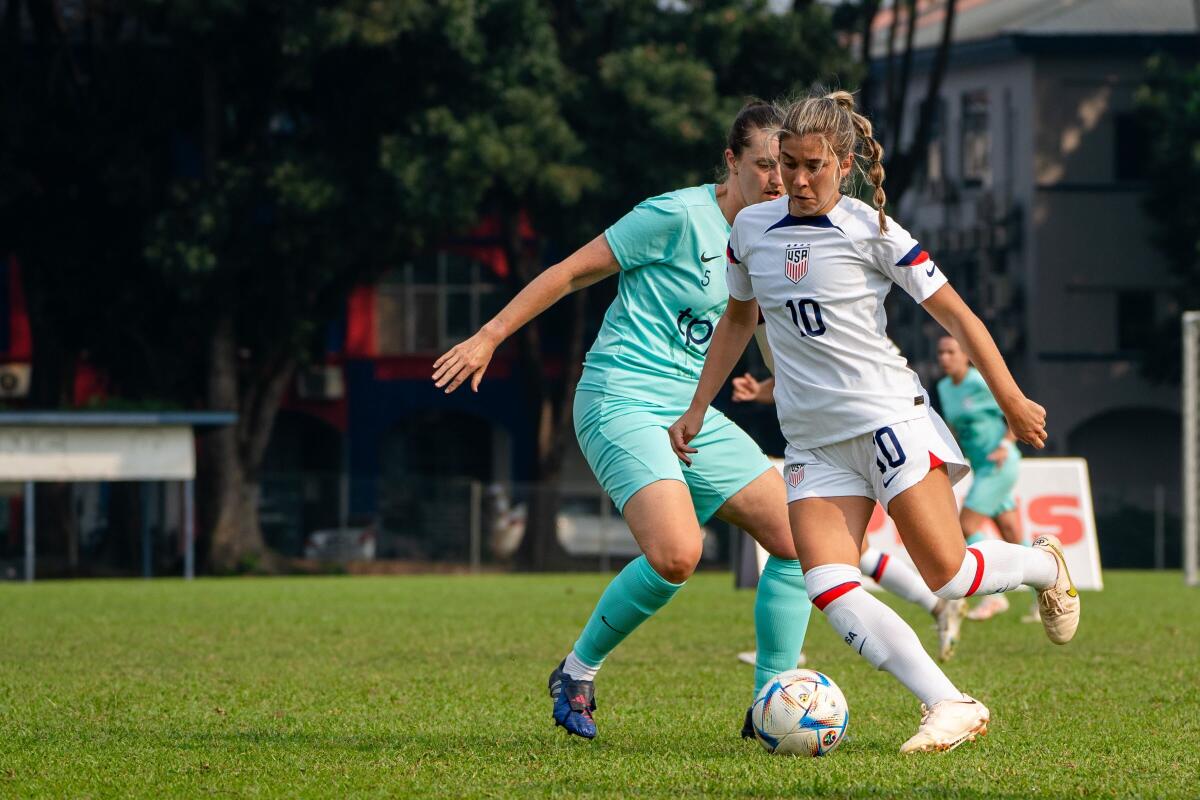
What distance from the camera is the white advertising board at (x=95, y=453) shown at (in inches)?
1126

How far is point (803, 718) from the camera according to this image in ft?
20.9

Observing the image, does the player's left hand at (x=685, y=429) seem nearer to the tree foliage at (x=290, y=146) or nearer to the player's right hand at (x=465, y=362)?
the player's right hand at (x=465, y=362)

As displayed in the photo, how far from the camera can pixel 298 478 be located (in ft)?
115

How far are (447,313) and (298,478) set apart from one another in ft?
37.5

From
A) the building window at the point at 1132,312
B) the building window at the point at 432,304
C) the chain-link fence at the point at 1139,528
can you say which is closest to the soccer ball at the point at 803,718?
the chain-link fence at the point at 1139,528

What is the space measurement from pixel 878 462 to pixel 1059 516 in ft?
45.4

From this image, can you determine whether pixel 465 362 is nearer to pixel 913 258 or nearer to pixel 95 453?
pixel 913 258

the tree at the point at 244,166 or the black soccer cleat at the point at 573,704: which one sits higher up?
the tree at the point at 244,166

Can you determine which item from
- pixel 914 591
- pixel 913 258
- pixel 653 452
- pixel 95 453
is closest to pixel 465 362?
pixel 653 452

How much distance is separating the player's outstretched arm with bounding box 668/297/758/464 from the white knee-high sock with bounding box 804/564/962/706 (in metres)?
0.78

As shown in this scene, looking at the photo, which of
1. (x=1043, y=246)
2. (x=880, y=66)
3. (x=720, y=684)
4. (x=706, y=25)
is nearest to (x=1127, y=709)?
(x=720, y=684)

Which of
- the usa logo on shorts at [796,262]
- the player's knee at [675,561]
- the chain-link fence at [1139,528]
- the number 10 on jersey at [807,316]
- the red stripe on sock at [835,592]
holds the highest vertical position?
the usa logo on shorts at [796,262]

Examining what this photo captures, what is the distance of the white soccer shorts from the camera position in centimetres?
611

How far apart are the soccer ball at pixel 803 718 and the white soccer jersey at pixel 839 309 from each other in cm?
81
